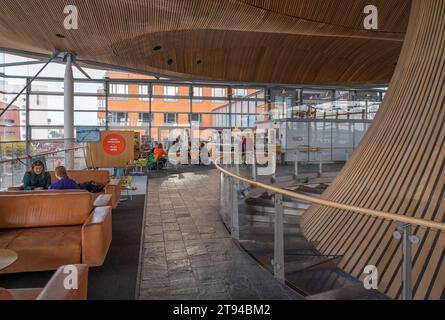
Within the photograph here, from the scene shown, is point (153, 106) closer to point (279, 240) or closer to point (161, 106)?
point (161, 106)

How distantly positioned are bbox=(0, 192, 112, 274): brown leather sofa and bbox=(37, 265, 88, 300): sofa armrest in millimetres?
1420

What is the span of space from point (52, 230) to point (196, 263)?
5.74 ft

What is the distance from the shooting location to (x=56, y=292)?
6.78ft

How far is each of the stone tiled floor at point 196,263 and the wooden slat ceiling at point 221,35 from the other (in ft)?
18.9

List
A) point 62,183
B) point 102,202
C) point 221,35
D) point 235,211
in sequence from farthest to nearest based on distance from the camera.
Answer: point 221,35 < point 62,183 < point 102,202 < point 235,211

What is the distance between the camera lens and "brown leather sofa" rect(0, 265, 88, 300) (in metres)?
2.00

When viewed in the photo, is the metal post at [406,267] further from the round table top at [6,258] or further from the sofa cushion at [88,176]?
the sofa cushion at [88,176]

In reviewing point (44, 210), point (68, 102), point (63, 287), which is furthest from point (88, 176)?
point (68, 102)

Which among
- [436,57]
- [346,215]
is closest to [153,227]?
[346,215]

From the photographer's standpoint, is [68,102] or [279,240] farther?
[68,102]

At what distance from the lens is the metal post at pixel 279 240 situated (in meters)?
3.34

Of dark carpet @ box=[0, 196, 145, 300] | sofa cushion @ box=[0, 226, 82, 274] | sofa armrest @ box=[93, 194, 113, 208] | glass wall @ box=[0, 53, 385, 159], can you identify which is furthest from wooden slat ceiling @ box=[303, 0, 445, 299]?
glass wall @ box=[0, 53, 385, 159]

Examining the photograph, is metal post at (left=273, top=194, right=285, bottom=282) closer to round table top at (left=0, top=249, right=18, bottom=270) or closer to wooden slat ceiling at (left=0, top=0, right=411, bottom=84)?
round table top at (left=0, top=249, right=18, bottom=270)

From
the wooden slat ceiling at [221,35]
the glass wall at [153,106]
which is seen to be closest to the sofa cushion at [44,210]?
the wooden slat ceiling at [221,35]
